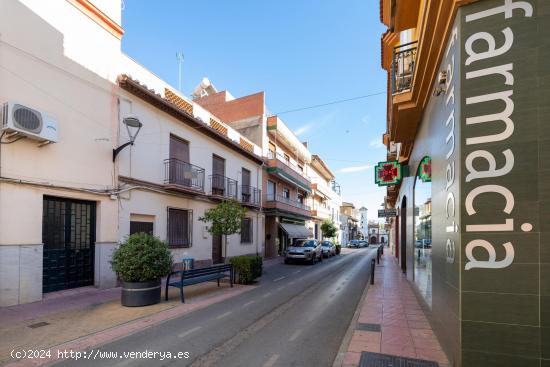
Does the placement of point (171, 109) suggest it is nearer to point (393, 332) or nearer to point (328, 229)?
point (393, 332)

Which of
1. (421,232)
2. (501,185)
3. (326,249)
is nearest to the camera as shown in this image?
(501,185)

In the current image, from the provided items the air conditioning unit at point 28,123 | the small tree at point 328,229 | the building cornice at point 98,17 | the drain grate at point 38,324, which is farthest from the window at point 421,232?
the small tree at point 328,229

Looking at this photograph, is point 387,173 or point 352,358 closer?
point 352,358

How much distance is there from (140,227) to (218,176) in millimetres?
5378

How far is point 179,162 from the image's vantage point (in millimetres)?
12680

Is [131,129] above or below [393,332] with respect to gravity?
above

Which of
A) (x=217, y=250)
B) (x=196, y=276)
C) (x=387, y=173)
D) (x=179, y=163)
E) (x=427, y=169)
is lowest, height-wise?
(x=217, y=250)

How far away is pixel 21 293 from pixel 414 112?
10248 mm

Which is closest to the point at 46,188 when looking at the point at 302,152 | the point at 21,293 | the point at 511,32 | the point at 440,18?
the point at 21,293

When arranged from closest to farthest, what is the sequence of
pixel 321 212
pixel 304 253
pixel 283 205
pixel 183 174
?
pixel 183 174 < pixel 304 253 < pixel 283 205 < pixel 321 212

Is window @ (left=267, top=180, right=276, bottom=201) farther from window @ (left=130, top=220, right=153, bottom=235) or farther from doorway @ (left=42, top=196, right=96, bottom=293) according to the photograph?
doorway @ (left=42, top=196, right=96, bottom=293)

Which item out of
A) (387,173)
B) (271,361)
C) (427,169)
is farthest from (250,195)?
(271,361)

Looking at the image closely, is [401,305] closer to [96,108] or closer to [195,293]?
[195,293]

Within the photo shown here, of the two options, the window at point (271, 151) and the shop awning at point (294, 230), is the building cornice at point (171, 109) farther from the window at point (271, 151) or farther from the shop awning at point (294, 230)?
the shop awning at point (294, 230)
